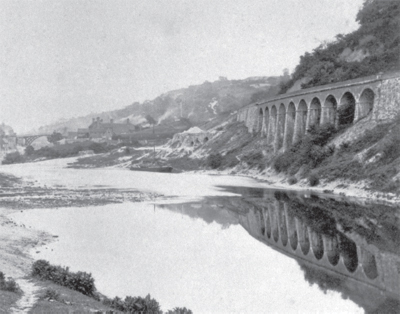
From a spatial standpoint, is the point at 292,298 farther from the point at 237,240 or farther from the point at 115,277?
the point at 237,240

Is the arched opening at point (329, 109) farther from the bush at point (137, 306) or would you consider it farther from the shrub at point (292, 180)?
the bush at point (137, 306)

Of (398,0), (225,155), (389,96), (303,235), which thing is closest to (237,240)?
(303,235)

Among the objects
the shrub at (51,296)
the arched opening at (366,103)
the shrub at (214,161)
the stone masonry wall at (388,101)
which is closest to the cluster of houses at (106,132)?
the shrub at (214,161)

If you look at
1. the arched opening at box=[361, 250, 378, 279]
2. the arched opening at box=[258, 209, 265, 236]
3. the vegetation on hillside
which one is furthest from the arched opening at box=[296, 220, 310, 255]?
the vegetation on hillside

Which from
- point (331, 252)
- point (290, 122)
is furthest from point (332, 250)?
point (290, 122)

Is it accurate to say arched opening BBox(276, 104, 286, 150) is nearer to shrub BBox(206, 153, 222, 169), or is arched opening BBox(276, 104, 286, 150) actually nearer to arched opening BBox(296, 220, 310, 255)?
shrub BBox(206, 153, 222, 169)

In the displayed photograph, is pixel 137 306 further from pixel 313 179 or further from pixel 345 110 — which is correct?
pixel 345 110
